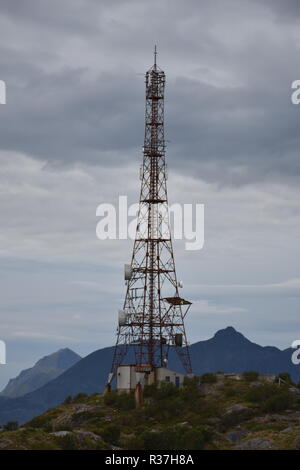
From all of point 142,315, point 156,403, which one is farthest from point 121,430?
point 142,315

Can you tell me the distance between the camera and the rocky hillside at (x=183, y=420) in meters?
72.1

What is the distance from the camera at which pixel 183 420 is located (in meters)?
84.9

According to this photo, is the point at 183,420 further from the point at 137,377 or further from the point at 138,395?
the point at 137,377

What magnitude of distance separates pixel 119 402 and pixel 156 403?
6.27 m

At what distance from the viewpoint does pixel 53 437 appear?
236 ft

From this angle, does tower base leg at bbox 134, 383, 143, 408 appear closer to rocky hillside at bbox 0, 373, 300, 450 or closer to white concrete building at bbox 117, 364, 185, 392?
rocky hillside at bbox 0, 373, 300, 450

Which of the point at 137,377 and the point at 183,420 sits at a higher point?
the point at 137,377

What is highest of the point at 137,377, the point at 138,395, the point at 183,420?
the point at 137,377

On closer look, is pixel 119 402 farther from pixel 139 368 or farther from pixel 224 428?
pixel 224 428

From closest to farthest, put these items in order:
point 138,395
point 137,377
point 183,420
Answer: point 183,420 < point 138,395 < point 137,377

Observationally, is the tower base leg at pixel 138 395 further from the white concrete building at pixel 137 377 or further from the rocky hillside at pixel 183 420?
the white concrete building at pixel 137 377

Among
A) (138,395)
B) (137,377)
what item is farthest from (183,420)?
(137,377)

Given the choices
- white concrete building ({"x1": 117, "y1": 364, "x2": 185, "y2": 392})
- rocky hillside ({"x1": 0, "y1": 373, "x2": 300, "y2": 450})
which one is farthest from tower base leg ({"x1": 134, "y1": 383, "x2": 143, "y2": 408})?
white concrete building ({"x1": 117, "y1": 364, "x2": 185, "y2": 392})
